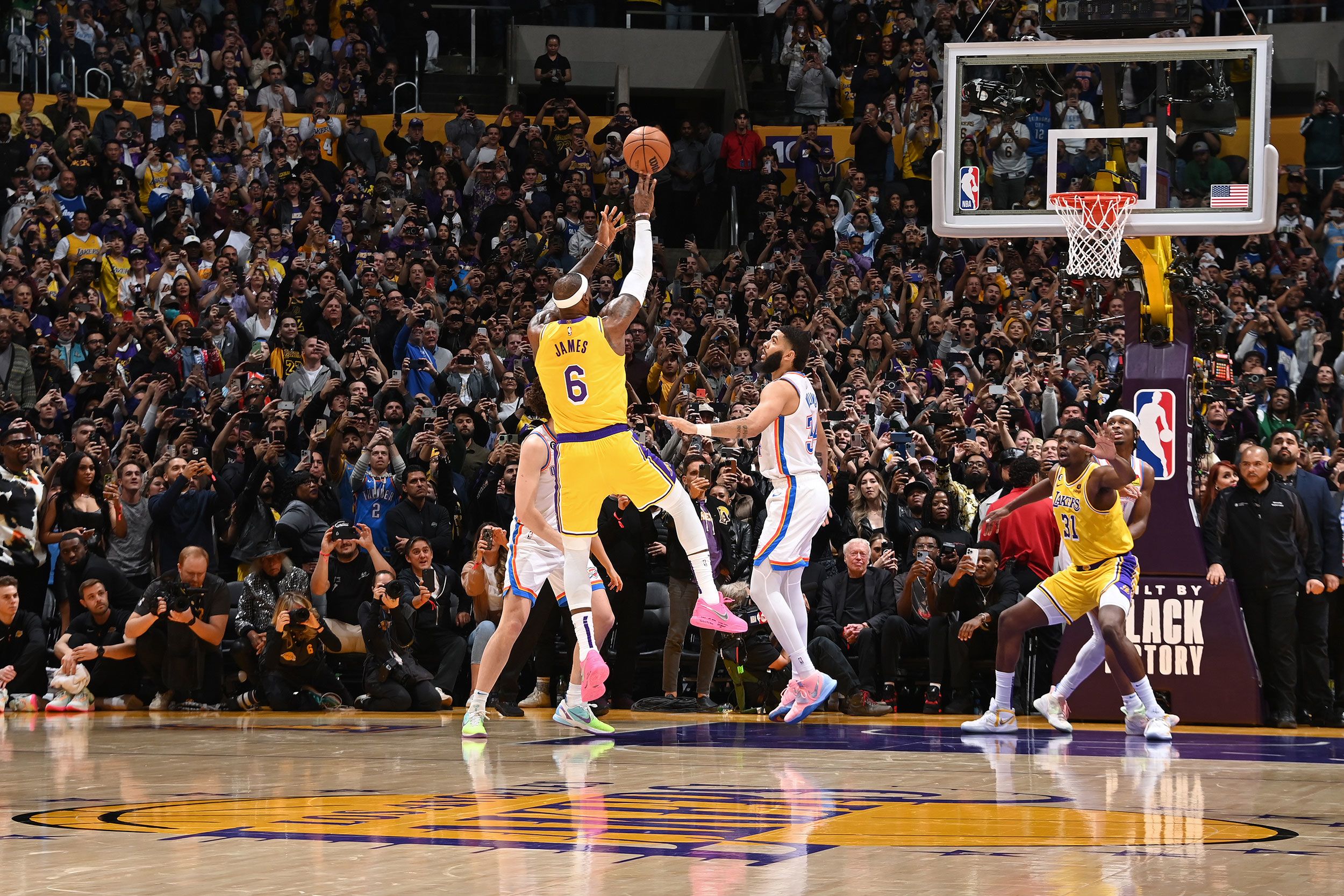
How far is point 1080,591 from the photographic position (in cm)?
1041

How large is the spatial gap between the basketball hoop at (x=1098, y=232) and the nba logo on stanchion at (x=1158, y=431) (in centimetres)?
93

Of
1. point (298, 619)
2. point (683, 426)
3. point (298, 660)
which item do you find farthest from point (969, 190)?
point (298, 660)

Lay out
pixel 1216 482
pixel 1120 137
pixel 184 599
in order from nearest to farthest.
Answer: pixel 1120 137 → pixel 1216 482 → pixel 184 599

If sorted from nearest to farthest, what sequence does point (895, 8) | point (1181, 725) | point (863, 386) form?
point (1181, 725) < point (863, 386) < point (895, 8)

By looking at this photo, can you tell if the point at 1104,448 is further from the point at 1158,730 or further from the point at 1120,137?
the point at 1120,137

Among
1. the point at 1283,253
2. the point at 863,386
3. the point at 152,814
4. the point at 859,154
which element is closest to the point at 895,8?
the point at 859,154

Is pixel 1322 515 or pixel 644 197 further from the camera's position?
pixel 1322 515

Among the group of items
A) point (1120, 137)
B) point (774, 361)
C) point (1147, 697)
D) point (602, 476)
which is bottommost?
point (1147, 697)

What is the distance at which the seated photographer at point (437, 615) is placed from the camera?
42.4ft

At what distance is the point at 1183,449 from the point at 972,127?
10.3 ft

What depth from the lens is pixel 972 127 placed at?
13078 millimetres

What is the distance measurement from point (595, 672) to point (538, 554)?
1.23 meters

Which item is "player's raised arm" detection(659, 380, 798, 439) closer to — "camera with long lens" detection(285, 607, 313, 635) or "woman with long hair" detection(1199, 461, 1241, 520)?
"woman with long hair" detection(1199, 461, 1241, 520)

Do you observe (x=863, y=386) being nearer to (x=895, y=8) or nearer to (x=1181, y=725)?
(x=1181, y=725)
